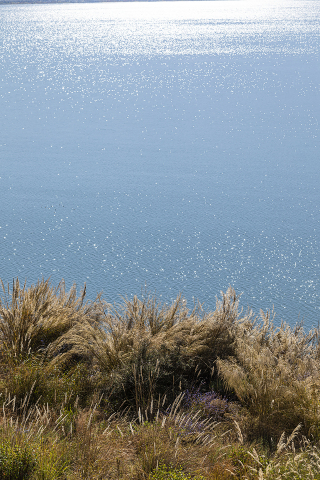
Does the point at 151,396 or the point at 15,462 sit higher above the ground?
the point at 151,396

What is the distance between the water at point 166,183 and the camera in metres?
6.84

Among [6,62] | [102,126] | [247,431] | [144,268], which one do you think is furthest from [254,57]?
[247,431]

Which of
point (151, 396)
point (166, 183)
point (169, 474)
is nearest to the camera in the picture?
point (169, 474)

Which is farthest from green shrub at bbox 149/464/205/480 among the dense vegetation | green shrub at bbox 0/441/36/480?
green shrub at bbox 0/441/36/480

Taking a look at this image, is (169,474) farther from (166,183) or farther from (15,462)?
(166,183)

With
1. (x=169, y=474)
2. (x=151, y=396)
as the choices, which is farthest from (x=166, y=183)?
(x=169, y=474)

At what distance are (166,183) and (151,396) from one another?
6554mm

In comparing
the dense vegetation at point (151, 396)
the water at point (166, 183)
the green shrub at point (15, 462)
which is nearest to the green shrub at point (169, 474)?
the dense vegetation at point (151, 396)

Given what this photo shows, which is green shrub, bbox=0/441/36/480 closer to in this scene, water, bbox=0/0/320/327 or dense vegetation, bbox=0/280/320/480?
dense vegetation, bbox=0/280/320/480

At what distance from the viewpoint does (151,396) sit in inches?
145

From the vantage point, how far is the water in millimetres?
6836

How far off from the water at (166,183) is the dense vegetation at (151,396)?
5.72 feet

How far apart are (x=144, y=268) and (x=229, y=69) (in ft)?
56.3

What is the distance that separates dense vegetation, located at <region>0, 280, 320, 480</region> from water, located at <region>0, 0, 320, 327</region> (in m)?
1.74
